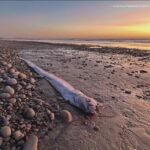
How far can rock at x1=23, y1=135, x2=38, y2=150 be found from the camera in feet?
13.1

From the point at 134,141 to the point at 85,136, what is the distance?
3.01ft

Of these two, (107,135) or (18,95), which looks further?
(18,95)

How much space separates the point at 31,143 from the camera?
161 inches

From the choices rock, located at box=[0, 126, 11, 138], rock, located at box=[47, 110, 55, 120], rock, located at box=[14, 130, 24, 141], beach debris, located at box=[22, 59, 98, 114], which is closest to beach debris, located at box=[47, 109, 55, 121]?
rock, located at box=[47, 110, 55, 120]

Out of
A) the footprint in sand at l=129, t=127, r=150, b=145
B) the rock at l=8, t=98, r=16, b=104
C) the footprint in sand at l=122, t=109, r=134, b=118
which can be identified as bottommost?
the footprint in sand at l=129, t=127, r=150, b=145

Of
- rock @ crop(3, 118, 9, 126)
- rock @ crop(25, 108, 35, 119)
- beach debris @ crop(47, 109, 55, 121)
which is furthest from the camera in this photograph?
beach debris @ crop(47, 109, 55, 121)

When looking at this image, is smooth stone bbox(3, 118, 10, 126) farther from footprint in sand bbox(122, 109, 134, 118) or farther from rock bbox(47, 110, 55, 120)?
footprint in sand bbox(122, 109, 134, 118)

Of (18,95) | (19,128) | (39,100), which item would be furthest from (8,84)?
(19,128)

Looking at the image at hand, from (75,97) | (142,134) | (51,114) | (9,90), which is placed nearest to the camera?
(142,134)

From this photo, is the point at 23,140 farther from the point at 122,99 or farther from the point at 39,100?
the point at 122,99

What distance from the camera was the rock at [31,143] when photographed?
3.99 m

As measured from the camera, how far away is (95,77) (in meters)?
9.70

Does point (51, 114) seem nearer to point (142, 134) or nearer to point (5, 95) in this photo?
point (5, 95)

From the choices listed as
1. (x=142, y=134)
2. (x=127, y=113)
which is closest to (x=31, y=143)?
(x=142, y=134)
